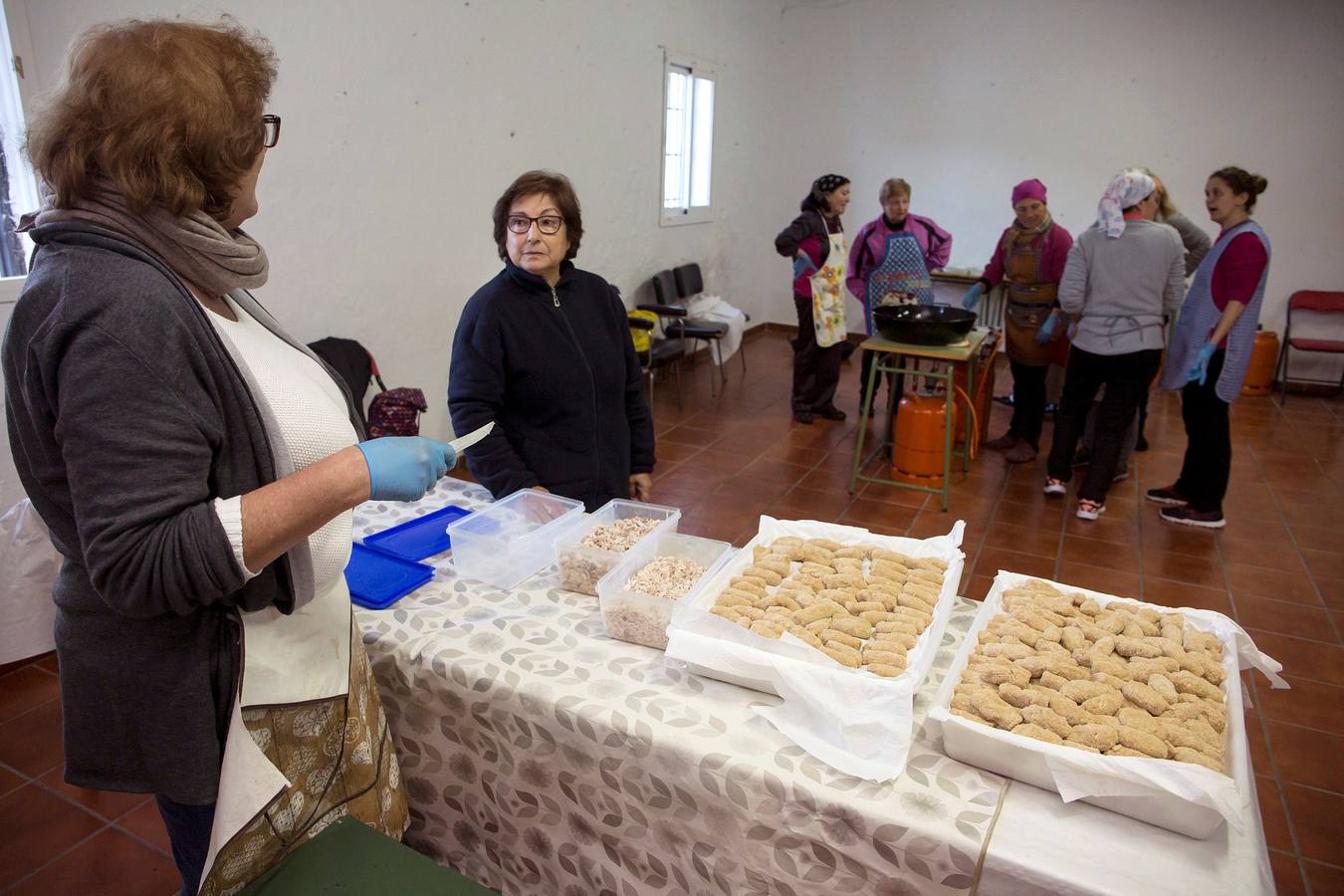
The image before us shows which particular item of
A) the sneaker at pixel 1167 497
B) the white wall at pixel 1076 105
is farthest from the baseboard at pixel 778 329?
the sneaker at pixel 1167 497

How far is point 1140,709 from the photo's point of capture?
4.09ft

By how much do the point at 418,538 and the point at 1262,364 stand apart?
7051 millimetres

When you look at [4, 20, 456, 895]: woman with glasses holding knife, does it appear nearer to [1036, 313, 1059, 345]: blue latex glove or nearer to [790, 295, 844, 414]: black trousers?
[1036, 313, 1059, 345]: blue latex glove

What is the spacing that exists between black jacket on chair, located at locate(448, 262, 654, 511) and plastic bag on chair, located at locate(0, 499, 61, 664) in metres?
1.48

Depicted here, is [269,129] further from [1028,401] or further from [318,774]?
[1028,401]

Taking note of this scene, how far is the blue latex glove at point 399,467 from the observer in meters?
1.04

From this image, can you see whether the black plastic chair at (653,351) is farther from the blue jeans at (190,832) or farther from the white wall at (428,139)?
the blue jeans at (190,832)

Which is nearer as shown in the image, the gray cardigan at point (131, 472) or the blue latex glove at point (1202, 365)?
the gray cardigan at point (131, 472)

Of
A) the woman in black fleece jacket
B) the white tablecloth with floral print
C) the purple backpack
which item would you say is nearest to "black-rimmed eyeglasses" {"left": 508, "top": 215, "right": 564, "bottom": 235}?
the woman in black fleece jacket

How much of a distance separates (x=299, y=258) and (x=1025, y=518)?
3495mm

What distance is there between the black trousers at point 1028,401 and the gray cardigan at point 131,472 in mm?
4668

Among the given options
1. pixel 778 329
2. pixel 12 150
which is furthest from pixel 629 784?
pixel 778 329

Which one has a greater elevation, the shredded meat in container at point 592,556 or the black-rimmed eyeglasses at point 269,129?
the black-rimmed eyeglasses at point 269,129

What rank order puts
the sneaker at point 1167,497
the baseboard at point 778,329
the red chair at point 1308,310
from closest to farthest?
the sneaker at point 1167,497 < the red chair at point 1308,310 < the baseboard at point 778,329
